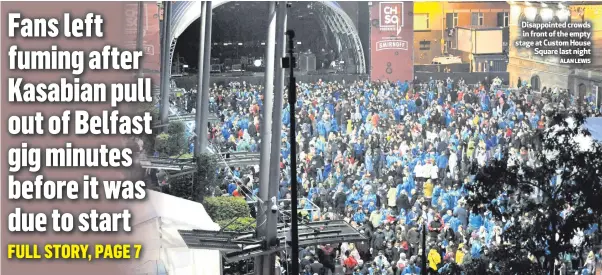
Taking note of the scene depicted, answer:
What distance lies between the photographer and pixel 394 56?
1001 inches

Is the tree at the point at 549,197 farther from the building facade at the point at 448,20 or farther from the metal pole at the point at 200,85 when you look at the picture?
Result: the building facade at the point at 448,20

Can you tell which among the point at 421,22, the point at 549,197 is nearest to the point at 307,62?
the point at 421,22

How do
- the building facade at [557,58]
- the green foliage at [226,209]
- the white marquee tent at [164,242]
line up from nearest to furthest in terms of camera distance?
1. the white marquee tent at [164,242]
2. the green foliage at [226,209]
3. the building facade at [557,58]

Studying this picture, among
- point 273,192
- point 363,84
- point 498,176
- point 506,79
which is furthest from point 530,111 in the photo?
point 498,176

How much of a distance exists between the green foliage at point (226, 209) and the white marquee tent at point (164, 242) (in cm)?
395

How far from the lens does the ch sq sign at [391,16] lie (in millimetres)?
24781

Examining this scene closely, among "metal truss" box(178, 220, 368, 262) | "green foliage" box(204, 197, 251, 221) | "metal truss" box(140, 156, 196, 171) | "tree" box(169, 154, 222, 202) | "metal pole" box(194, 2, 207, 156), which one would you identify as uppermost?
"metal pole" box(194, 2, 207, 156)

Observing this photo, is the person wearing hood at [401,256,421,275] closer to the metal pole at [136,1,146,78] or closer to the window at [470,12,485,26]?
the metal pole at [136,1,146,78]

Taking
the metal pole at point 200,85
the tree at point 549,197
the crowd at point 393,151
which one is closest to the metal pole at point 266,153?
the crowd at point 393,151

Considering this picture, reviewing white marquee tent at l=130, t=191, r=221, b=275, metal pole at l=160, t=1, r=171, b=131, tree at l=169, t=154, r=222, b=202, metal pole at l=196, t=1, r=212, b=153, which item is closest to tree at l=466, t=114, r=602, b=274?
white marquee tent at l=130, t=191, r=221, b=275

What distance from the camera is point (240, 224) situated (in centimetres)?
1766

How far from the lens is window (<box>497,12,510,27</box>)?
25.0m

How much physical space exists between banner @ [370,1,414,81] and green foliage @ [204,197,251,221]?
7003mm

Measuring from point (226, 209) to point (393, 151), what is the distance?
5.55 metres
